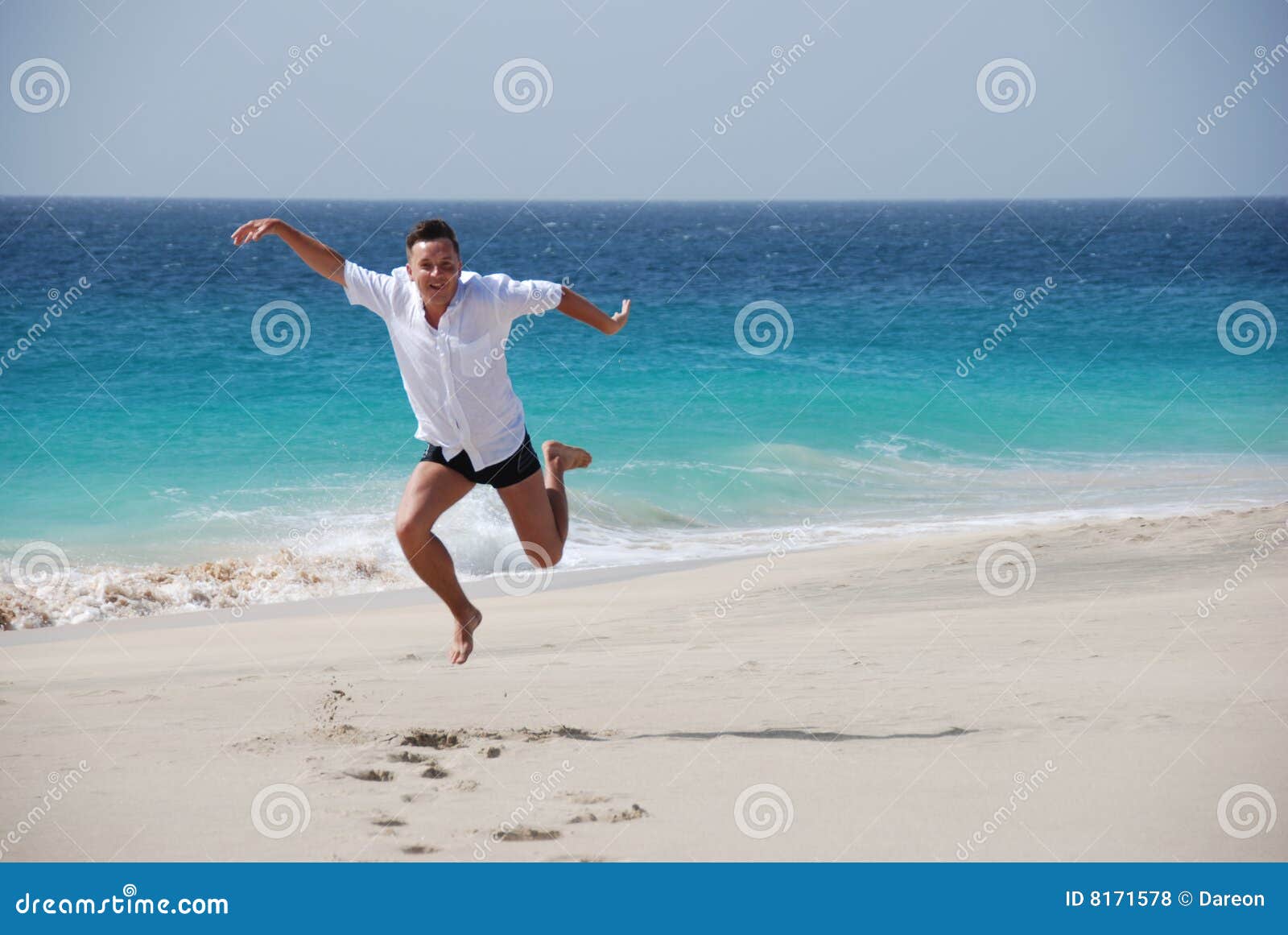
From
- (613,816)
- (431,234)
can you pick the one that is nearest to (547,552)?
(431,234)

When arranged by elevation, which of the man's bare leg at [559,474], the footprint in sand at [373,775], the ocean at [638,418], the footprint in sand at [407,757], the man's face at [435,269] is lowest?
the footprint in sand at [373,775]

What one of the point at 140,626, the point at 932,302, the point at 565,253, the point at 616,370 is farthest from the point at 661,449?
the point at 565,253

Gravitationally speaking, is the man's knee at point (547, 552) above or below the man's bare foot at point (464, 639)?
above

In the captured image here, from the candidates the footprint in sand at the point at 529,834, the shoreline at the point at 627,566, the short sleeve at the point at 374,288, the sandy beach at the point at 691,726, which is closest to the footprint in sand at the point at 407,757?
the sandy beach at the point at 691,726

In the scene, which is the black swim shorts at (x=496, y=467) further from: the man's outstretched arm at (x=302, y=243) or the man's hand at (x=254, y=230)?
the man's hand at (x=254, y=230)

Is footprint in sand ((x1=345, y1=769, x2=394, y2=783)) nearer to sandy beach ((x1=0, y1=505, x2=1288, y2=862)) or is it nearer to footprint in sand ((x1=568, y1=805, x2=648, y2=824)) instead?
sandy beach ((x1=0, y1=505, x2=1288, y2=862))

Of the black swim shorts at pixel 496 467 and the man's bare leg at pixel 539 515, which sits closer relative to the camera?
the black swim shorts at pixel 496 467

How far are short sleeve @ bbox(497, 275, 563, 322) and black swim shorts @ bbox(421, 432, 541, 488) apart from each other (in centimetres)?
65

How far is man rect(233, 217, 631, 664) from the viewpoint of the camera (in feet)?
17.7

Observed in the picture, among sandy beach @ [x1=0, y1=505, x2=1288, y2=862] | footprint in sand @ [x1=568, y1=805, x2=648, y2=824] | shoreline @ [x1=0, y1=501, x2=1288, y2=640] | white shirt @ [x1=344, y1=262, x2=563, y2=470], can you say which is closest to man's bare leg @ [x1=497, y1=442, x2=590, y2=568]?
white shirt @ [x1=344, y1=262, x2=563, y2=470]

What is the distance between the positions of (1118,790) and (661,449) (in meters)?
11.5

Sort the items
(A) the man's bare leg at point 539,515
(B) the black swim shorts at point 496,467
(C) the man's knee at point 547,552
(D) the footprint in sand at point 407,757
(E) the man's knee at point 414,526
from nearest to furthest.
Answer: (D) the footprint in sand at point 407,757 < (E) the man's knee at point 414,526 < (B) the black swim shorts at point 496,467 < (A) the man's bare leg at point 539,515 < (C) the man's knee at point 547,552

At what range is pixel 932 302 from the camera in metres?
31.9

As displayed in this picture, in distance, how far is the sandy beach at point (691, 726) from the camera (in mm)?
4453
